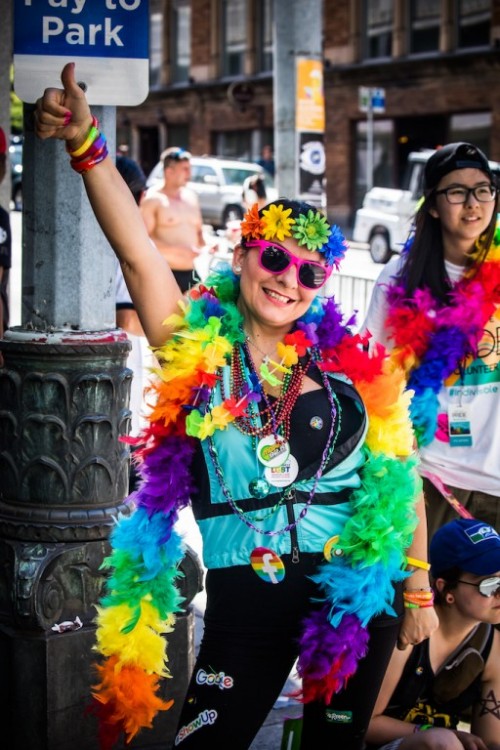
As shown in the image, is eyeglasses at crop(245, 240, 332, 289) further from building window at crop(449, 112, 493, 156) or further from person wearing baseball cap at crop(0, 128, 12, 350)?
building window at crop(449, 112, 493, 156)

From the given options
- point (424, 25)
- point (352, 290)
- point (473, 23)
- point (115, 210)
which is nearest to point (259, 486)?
point (115, 210)

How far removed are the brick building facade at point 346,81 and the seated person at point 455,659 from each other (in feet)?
75.2

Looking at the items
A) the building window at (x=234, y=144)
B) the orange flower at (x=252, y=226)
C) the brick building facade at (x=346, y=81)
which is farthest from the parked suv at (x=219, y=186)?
the orange flower at (x=252, y=226)

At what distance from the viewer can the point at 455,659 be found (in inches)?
145

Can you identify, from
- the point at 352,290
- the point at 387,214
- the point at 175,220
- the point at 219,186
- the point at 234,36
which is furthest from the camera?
the point at 234,36

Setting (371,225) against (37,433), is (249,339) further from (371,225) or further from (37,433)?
(371,225)

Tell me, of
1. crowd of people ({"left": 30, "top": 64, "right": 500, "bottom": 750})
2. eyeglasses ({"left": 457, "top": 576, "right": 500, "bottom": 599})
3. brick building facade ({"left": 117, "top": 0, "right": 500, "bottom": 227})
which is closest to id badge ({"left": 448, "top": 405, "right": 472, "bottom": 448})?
eyeglasses ({"left": 457, "top": 576, "right": 500, "bottom": 599})

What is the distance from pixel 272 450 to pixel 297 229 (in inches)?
22.0

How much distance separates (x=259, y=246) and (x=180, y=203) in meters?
7.54

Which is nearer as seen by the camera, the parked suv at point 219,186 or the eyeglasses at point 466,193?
the eyeglasses at point 466,193

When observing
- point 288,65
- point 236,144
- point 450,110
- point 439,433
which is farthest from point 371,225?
point 439,433

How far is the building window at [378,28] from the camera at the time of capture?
31.3m

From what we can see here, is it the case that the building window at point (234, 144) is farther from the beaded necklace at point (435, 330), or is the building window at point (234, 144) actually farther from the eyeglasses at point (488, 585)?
the eyeglasses at point (488, 585)

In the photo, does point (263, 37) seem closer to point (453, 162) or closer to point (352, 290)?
point (352, 290)
